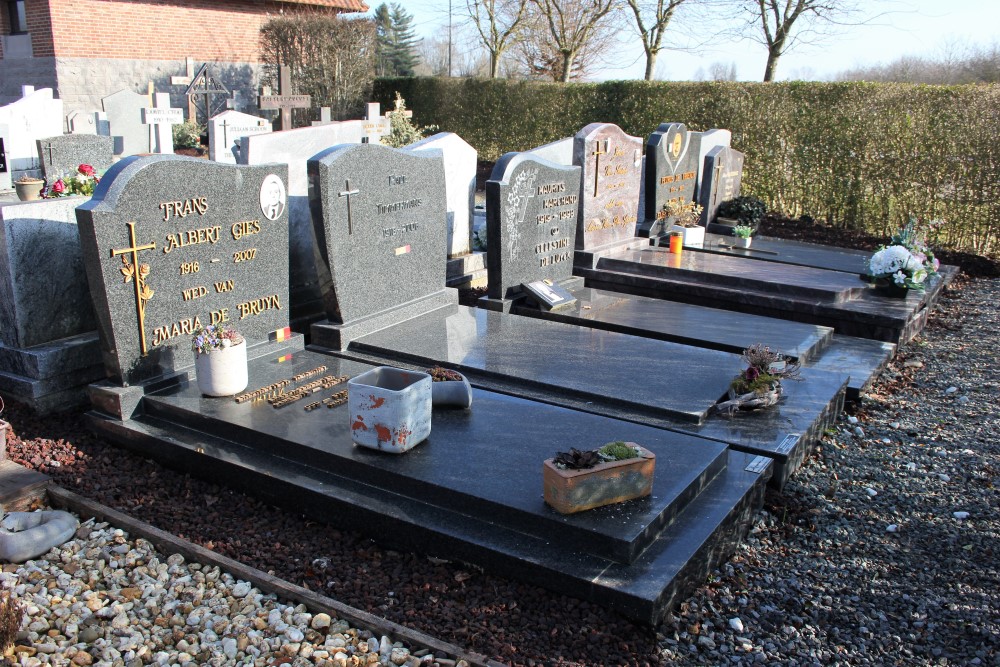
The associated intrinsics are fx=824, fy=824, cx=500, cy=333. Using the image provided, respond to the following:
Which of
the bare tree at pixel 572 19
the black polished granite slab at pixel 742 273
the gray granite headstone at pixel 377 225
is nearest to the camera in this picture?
the gray granite headstone at pixel 377 225

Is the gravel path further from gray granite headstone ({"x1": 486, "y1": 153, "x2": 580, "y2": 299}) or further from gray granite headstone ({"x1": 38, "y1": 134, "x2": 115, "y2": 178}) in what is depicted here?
gray granite headstone ({"x1": 38, "y1": 134, "x2": 115, "y2": 178})

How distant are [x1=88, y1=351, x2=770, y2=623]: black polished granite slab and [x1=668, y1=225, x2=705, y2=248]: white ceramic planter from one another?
5453mm

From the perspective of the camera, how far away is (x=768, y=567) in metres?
4.11

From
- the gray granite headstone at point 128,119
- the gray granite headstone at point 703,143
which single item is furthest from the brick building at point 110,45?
the gray granite headstone at point 703,143

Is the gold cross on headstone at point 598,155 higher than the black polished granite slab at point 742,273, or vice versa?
the gold cross on headstone at point 598,155

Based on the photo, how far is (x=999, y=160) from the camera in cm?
1138

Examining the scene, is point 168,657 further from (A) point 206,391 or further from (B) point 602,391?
(B) point 602,391

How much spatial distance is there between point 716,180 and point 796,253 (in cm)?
176

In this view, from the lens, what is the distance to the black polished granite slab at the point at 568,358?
17.7 feet

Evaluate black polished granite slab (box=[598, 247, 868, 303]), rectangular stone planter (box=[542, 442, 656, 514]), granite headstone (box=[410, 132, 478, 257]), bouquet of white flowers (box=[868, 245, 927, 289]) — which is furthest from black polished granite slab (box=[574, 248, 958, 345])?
rectangular stone planter (box=[542, 442, 656, 514])

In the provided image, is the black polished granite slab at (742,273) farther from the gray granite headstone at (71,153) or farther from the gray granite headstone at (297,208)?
the gray granite headstone at (71,153)

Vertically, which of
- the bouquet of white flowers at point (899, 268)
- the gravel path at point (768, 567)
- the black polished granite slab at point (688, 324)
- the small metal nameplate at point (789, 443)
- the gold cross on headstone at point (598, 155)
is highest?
the gold cross on headstone at point (598, 155)

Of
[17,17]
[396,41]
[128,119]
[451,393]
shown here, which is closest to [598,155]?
[451,393]

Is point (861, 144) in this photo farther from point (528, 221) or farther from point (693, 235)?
point (528, 221)
